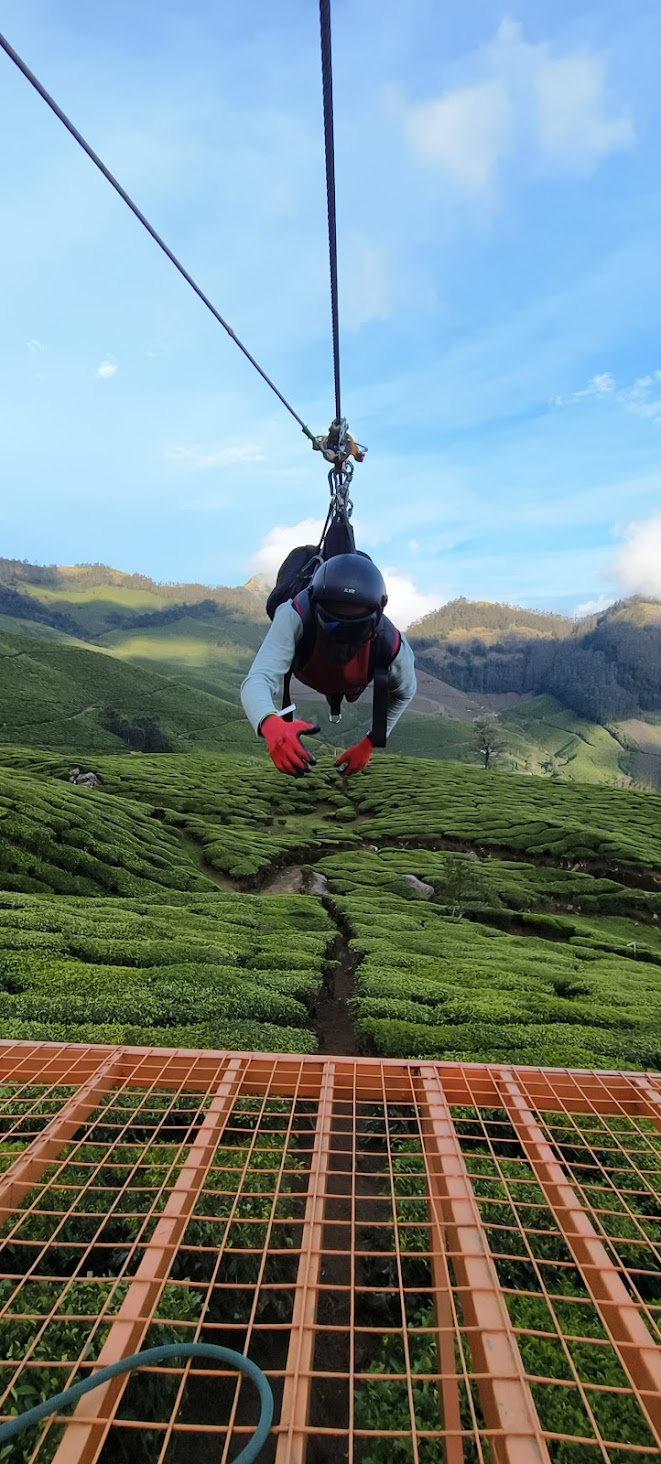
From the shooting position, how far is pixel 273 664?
20.2 feet

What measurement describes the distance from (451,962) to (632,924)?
13969 mm

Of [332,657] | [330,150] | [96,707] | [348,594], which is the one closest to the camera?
[330,150]

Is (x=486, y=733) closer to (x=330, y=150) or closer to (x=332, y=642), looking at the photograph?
→ (x=332, y=642)

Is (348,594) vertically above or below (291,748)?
above

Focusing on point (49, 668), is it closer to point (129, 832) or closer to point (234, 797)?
point (234, 797)

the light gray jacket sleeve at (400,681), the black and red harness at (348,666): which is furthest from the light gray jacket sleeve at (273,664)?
the light gray jacket sleeve at (400,681)

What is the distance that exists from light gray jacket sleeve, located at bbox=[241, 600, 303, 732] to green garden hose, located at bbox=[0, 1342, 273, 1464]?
4.24 meters

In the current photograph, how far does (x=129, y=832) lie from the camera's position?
25.8 metres

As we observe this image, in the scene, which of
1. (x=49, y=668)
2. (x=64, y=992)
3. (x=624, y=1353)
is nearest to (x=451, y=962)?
(x=64, y=992)

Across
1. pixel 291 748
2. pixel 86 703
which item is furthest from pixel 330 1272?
pixel 86 703

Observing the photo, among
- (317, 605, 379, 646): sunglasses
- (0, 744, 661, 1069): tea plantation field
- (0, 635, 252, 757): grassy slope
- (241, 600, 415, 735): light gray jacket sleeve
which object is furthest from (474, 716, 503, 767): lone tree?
(317, 605, 379, 646): sunglasses

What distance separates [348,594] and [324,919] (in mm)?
13909

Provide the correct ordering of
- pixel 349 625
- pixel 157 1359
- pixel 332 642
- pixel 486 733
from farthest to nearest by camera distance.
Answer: pixel 486 733 < pixel 332 642 < pixel 349 625 < pixel 157 1359

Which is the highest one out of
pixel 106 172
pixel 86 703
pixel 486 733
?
pixel 106 172
